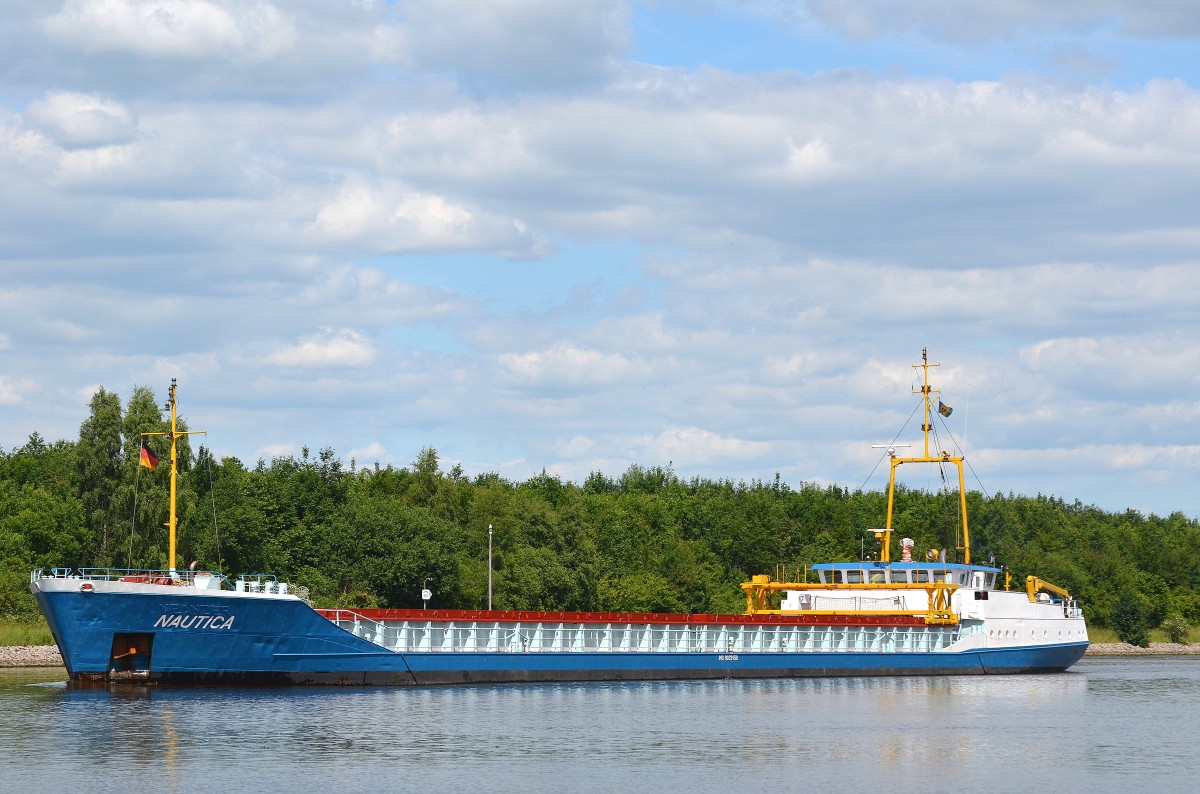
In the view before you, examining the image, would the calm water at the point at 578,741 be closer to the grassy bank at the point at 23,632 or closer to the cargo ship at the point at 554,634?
the cargo ship at the point at 554,634

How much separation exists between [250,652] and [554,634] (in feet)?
48.0

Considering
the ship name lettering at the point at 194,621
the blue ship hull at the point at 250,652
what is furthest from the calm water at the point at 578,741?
the ship name lettering at the point at 194,621

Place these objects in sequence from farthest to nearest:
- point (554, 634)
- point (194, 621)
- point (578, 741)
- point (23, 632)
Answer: point (23, 632) → point (554, 634) → point (194, 621) → point (578, 741)

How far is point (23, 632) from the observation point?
3398 inches

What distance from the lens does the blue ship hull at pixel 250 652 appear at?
5238 centimetres

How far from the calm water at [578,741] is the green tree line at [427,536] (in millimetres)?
26302

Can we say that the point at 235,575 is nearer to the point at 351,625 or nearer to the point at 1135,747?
the point at 351,625

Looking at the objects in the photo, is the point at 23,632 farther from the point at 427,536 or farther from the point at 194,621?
the point at 194,621

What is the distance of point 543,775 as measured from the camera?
39625 millimetres

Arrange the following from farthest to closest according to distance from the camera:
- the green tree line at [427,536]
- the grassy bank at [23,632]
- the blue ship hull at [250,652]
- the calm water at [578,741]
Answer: the green tree line at [427,536] → the grassy bank at [23,632] → the blue ship hull at [250,652] → the calm water at [578,741]

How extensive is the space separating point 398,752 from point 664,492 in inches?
5876

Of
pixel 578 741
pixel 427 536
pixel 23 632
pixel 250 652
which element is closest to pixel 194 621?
pixel 250 652

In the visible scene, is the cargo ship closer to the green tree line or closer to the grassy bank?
the green tree line

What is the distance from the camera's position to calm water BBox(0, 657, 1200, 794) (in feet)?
128
